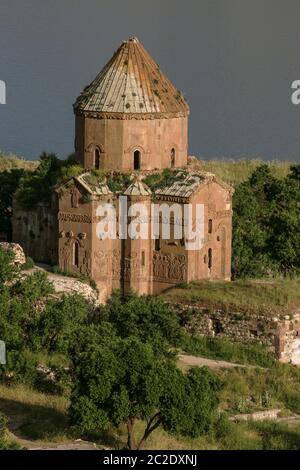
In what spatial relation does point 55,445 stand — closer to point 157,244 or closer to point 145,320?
point 145,320

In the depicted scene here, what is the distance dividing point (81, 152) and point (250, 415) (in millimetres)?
6362

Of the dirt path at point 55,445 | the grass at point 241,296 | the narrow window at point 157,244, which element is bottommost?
the dirt path at point 55,445

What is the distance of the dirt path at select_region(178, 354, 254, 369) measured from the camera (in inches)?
957

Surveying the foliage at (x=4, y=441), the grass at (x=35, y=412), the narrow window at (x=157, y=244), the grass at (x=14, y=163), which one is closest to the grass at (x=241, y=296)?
the narrow window at (x=157, y=244)

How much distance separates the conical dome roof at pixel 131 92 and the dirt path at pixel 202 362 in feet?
13.8

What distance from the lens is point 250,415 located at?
22.9m

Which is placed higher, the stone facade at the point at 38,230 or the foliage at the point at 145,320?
the stone facade at the point at 38,230

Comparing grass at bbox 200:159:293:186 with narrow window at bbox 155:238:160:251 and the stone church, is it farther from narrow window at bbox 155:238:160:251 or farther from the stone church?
narrow window at bbox 155:238:160:251

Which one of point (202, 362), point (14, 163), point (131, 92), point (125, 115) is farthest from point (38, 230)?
point (14, 163)

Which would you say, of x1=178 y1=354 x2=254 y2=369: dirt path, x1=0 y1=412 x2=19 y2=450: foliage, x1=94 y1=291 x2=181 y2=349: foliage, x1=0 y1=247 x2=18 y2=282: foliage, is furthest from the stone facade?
x1=0 y1=412 x2=19 y2=450: foliage

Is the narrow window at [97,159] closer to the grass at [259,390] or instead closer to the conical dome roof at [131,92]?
the conical dome roof at [131,92]

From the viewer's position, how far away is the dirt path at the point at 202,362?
24.3 m

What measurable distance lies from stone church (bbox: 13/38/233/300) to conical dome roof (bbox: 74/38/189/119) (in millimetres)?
16
